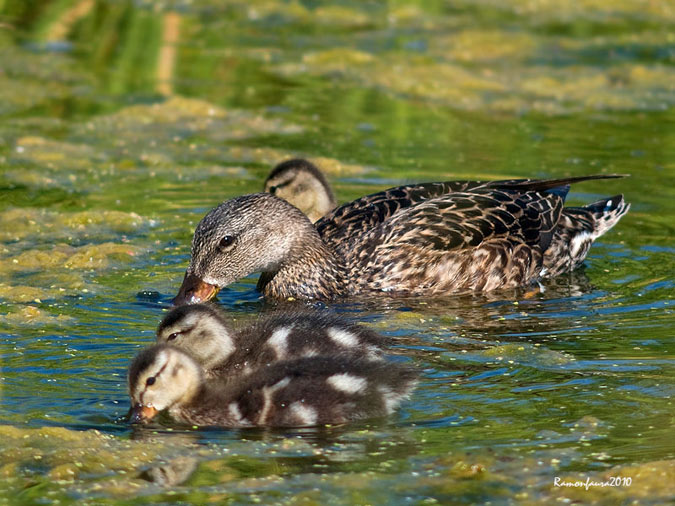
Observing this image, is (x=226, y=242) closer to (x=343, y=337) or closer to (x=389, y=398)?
(x=343, y=337)

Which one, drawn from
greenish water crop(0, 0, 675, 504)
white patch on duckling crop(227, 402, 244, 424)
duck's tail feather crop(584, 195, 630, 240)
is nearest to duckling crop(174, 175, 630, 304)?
greenish water crop(0, 0, 675, 504)

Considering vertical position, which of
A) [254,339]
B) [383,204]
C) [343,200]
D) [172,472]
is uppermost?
[383,204]

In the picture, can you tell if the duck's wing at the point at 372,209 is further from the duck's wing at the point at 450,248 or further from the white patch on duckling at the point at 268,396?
the white patch on duckling at the point at 268,396

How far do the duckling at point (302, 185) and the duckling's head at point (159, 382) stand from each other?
406 centimetres

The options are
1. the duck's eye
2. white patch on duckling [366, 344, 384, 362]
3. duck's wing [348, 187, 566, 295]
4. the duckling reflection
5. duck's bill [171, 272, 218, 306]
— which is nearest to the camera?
the duckling reflection

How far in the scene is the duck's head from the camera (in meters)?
8.09

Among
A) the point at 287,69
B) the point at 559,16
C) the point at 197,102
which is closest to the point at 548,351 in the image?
the point at 197,102

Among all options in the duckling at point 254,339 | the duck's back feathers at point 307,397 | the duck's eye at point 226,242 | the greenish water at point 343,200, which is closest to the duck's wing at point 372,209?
the greenish water at point 343,200

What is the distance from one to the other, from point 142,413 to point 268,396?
584 mm

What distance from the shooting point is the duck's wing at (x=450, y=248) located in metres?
8.44

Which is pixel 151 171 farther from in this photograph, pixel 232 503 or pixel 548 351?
pixel 232 503

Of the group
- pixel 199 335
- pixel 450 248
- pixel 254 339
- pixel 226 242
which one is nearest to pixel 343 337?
pixel 254 339

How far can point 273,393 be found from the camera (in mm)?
5773

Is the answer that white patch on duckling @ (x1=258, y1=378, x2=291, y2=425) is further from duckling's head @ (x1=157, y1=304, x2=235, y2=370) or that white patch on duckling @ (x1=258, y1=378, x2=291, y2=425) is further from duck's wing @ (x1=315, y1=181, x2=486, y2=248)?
duck's wing @ (x1=315, y1=181, x2=486, y2=248)
